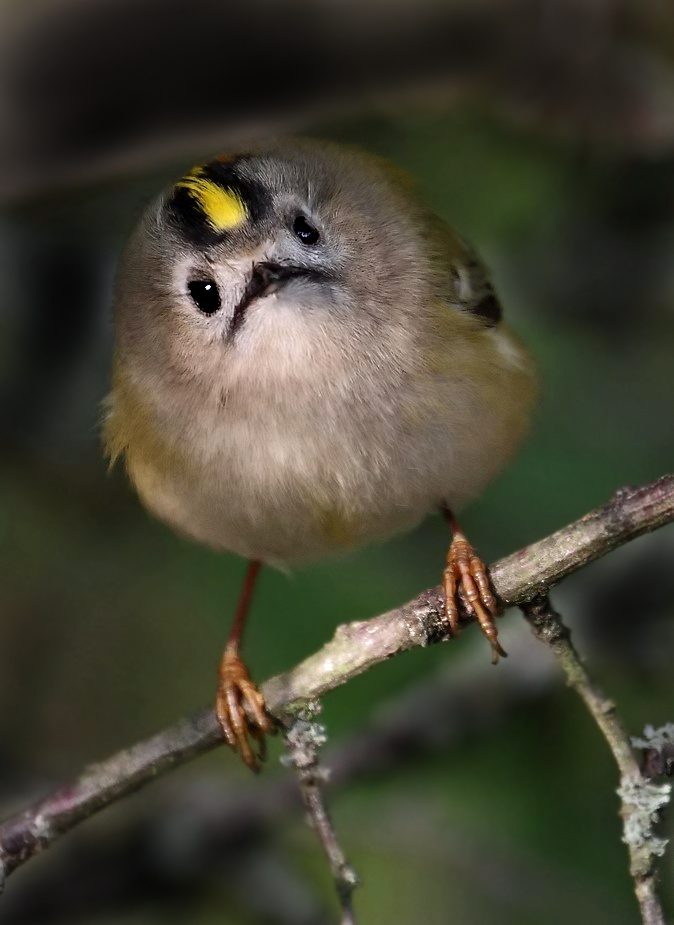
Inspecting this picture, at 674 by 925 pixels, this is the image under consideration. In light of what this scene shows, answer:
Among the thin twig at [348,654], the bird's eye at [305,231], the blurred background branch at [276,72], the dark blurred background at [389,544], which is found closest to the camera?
the thin twig at [348,654]

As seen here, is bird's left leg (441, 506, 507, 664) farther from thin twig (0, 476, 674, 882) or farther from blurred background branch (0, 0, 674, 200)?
blurred background branch (0, 0, 674, 200)

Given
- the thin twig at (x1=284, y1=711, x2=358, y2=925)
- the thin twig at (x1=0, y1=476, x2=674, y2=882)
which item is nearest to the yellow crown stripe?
the thin twig at (x1=0, y1=476, x2=674, y2=882)

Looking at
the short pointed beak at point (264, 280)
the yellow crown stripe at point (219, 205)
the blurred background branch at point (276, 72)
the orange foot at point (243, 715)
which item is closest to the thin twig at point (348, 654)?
the orange foot at point (243, 715)

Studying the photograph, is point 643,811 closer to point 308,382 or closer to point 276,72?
point 308,382

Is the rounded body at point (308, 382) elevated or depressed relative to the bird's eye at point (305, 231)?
depressed

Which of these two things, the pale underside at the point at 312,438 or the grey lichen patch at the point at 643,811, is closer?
the grey lichen patch at the point at 643,811

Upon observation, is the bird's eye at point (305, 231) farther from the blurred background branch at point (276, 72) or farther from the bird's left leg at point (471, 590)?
the blurred background branch at point (276, 72)
